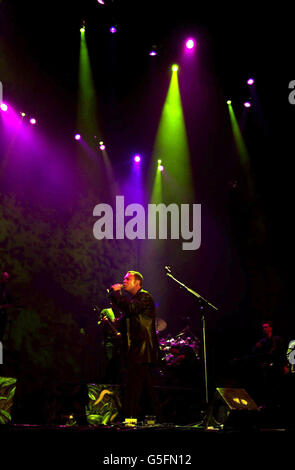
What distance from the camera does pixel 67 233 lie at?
32.7 feet

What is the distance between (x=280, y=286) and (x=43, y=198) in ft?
20.9

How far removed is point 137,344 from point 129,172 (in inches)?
271

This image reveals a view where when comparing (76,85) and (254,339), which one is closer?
(76,85)

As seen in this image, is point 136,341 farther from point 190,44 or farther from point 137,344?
point 190,44

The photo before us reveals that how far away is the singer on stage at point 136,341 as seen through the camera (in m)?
5.33

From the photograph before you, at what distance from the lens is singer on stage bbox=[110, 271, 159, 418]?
5.33 metres

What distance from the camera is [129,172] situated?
11.7m

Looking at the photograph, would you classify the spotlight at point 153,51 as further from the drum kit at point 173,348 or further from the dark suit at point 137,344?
the dark suit at point 137,344

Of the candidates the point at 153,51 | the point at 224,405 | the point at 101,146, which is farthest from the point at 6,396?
the point at 153,51

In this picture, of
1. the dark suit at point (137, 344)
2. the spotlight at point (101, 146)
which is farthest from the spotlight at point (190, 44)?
the dark suit at point (137, 344)

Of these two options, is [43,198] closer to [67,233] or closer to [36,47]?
[67,233]

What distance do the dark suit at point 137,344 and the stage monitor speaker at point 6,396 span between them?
4.42 feet
